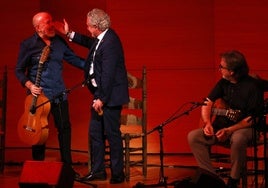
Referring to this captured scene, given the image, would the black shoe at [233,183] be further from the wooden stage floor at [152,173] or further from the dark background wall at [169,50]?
the dark background wall at [169,50]

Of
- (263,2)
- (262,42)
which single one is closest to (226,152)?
(262,42)

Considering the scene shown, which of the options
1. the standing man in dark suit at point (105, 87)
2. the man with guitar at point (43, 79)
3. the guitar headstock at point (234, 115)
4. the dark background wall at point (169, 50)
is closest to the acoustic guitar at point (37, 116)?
the man with guitar at point (43, 79)

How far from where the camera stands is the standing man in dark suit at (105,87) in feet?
17.7

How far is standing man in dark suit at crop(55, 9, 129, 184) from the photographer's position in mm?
5406

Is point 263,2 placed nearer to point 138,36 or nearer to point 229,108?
point 138,36

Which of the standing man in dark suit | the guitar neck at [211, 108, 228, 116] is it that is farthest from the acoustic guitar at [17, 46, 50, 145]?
the guitar neck at [211, 108, 228, 116]

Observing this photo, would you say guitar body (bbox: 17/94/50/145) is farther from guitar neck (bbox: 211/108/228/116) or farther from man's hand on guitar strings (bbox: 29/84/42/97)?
guitar neck (bbox: 211/108/228/116)

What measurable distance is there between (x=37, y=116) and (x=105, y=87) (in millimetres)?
788

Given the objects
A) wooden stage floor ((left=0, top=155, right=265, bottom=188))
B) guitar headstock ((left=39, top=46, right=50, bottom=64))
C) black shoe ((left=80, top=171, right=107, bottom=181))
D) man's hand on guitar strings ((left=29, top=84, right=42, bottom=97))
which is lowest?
wooden stage floor ((left=0, top=155, right=265, bottom=188))

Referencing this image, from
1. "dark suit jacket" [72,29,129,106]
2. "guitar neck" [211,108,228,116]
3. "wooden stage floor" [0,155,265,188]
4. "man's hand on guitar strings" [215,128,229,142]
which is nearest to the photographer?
"man's hand on guitar strings" [215,128,229,142]

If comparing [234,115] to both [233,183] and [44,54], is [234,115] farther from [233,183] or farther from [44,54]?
[44,54]

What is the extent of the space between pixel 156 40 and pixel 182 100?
84 centimetres

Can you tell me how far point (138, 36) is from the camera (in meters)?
7.63

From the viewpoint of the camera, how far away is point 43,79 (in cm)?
579
